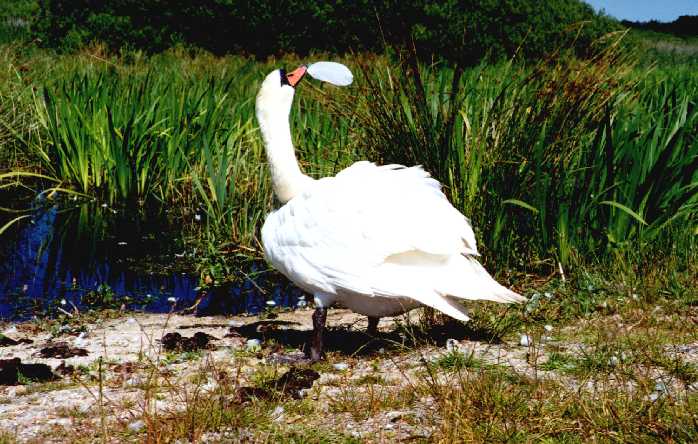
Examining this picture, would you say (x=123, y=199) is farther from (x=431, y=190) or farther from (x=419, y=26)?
(x=419, y=26)

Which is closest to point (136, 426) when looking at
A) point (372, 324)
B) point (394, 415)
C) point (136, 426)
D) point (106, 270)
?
point (136, 426)

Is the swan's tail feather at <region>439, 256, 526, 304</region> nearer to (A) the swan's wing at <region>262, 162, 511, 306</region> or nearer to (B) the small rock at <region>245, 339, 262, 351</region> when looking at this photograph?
(A) the swan's wing at <region>262, 162, 511, 306</region>

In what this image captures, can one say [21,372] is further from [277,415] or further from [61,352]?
[277,415]

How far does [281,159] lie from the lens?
15.1ft

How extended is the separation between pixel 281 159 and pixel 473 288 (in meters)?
1.39

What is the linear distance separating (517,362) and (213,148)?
4.68 metres

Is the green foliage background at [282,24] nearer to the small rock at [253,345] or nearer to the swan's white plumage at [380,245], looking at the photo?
the small rock at [253,345]

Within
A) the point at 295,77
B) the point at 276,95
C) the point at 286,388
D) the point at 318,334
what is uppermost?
the point at 295,77

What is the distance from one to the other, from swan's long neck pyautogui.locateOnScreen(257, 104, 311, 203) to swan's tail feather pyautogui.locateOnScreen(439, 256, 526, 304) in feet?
3.68

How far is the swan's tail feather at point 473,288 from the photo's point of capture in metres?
3.87

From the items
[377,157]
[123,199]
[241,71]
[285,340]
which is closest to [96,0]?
[241,71]

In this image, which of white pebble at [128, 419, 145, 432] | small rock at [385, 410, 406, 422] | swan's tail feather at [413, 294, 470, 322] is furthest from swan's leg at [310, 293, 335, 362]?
white pebble at [128, 419, 145, 432]

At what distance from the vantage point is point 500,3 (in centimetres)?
2014

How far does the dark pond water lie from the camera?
20.2 feet
